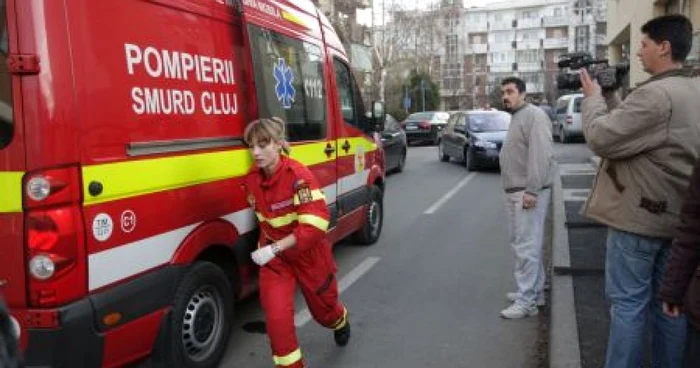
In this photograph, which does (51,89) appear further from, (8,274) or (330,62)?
(330,62)

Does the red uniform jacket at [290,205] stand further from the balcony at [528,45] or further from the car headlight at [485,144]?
the balcony at [528,45]

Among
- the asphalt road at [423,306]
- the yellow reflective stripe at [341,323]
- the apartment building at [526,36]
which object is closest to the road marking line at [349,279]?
the asphalt road at [423,306]

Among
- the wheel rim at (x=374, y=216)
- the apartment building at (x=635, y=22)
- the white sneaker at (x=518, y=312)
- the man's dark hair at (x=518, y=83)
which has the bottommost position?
the white sneaker at (x=518, y=312)

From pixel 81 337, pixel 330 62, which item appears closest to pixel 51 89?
pixel 81 337

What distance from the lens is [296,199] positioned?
13.1 feet

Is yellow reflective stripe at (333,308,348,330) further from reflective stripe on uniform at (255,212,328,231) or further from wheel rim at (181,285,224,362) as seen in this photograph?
reflective stripe on uniform at (255,212,328,231)

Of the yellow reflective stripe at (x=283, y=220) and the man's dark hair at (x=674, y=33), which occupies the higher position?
the man's dark hair at (x=674, y=33)

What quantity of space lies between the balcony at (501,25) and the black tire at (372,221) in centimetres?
9752

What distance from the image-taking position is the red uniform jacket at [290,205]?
157 inches

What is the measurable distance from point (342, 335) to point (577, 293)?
209cm

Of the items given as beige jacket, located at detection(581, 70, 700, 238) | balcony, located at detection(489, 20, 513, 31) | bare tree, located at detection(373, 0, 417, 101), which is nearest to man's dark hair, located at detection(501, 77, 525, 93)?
beige jacket, located at detection(581, 70, 700, 238)

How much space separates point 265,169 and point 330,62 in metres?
2.75

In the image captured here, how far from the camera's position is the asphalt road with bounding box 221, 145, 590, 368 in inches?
186

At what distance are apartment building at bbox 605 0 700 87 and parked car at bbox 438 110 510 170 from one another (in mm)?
2910
